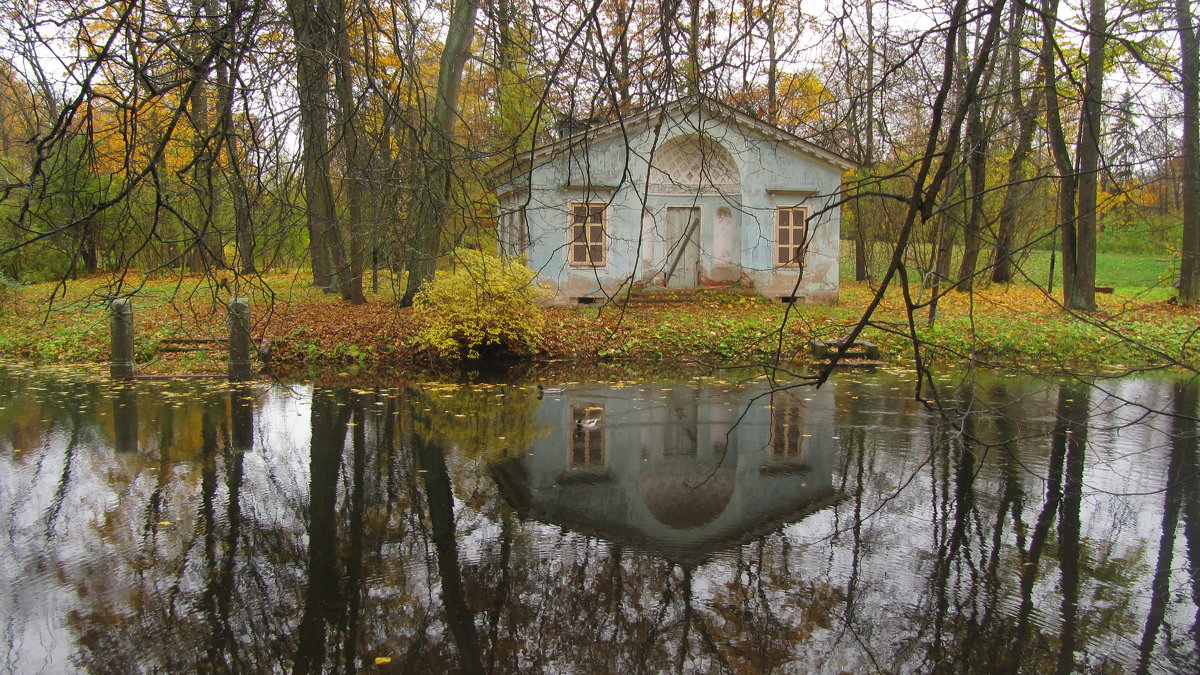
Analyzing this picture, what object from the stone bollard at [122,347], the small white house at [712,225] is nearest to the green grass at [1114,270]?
the small white house at [712,225]

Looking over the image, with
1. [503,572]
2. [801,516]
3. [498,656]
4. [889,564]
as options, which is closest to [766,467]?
[801,516]

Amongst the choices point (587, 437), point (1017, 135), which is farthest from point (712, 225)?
point (1017, 135)

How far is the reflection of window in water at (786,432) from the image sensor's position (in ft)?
28.5

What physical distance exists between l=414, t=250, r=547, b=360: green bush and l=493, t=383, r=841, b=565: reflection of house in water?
3651 mm

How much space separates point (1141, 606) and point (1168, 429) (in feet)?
18.9

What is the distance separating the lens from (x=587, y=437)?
9430mm

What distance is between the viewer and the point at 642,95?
4.71 meters

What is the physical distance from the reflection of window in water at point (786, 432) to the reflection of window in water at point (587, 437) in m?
1.78

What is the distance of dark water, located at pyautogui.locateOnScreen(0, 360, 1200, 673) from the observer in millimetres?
4520

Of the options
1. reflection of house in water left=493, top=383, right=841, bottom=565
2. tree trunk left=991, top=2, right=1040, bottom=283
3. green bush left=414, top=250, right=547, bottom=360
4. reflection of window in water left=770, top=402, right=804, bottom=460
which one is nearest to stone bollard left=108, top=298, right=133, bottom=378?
green bush left=414, top=250, right=547, bottom=360

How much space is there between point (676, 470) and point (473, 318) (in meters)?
7.58

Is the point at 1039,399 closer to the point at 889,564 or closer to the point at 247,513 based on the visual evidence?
the point at 889,564

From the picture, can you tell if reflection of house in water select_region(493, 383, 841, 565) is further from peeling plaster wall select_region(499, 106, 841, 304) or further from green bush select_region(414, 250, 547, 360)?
peeling plaster wall select_region(499, 106, 841, 304)

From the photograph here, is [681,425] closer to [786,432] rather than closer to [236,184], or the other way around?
[786,432]
